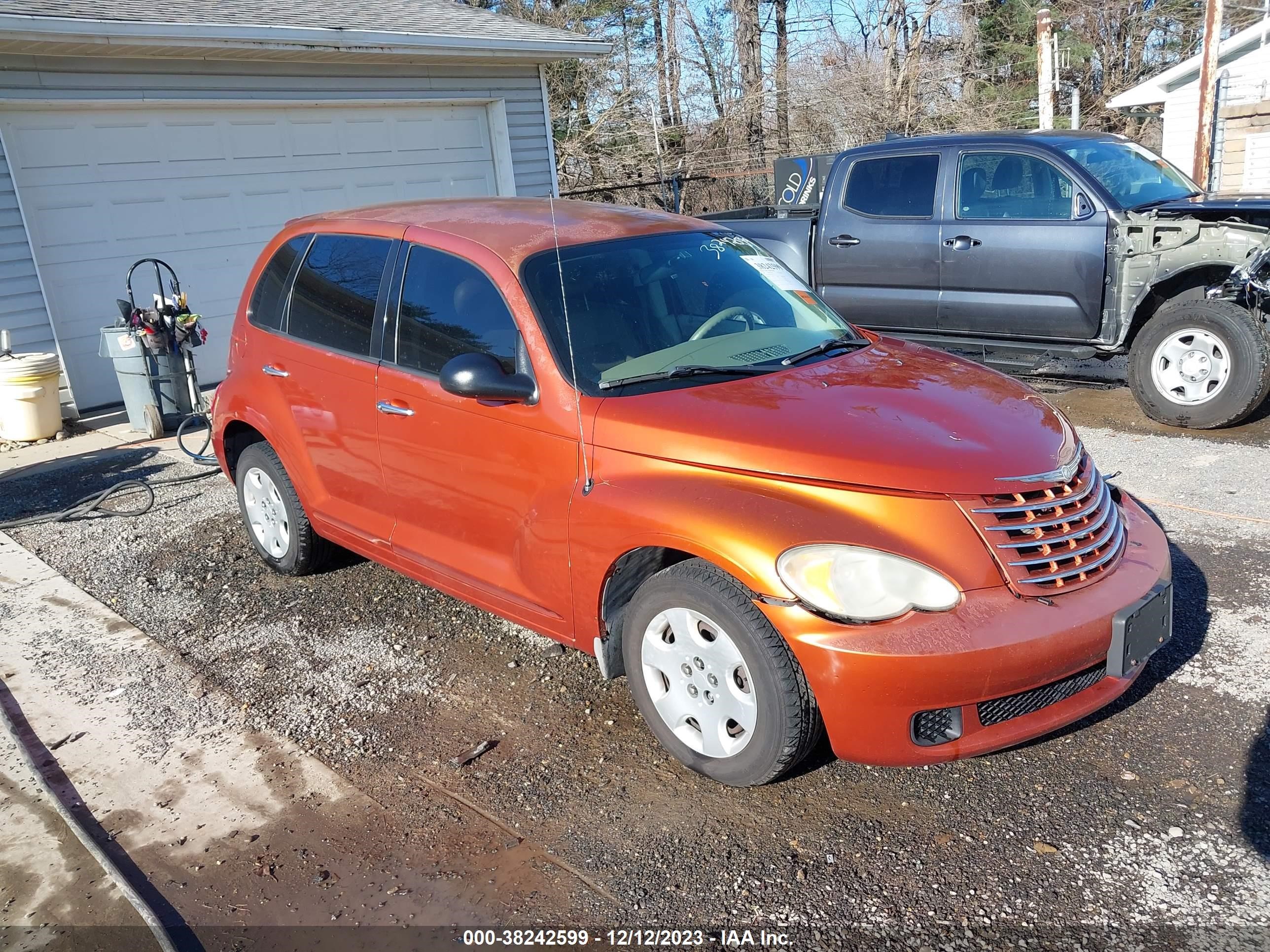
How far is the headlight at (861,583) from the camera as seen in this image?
2707 mm

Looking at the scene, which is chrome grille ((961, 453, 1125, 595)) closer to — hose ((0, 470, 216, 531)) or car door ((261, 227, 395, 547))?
car door ((261, 227, 395, 547))

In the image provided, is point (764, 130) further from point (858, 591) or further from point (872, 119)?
point (858, 591)

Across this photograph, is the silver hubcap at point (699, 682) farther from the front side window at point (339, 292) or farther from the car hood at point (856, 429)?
the front side window at point (339, 292)

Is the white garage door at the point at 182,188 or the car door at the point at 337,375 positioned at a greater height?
the white garage door at the point at 182,188

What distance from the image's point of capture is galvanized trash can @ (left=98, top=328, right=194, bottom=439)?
8.14m

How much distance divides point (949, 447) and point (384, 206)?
2.95 metres

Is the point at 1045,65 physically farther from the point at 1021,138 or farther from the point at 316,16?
the point at 316,16

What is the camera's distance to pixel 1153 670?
3.62 m

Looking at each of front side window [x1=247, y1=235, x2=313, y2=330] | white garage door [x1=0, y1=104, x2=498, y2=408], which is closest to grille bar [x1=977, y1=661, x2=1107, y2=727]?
front side window [x1=247, y1=235, x2=313, y2=330]

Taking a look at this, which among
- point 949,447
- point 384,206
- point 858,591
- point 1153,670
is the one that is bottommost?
point 1153,670

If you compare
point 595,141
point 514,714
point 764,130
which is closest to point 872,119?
point 764,130

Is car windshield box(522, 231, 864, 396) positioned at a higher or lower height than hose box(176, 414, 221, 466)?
higher

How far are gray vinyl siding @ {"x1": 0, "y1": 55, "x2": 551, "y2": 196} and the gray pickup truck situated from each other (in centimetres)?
525

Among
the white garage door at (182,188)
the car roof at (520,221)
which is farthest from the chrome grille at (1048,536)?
the white garage door at (182,188)
